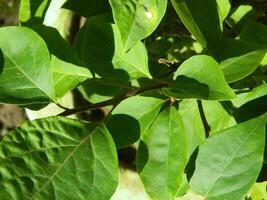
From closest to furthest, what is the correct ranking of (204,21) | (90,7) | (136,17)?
(136,17), (204,21), (90,7)

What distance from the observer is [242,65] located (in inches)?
25.6

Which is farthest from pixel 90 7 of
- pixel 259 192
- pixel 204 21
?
pixel 259 192

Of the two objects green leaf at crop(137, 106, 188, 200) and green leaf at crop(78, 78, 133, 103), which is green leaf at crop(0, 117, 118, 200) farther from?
green leaf at crop(78, 78, 133, 103)

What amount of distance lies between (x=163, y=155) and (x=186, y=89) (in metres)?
0.10

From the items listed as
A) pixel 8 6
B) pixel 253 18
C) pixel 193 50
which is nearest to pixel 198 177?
pixel 253 18

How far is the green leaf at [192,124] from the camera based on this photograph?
0.73 metres

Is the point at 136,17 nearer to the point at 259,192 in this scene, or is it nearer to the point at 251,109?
the point at 251,109

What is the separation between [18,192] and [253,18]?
509mm

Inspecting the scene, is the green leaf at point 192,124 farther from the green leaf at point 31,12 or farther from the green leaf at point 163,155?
the green leaf at point 31,12

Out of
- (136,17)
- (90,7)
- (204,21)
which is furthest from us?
(90,7)

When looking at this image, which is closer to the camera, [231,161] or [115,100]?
[231,161]

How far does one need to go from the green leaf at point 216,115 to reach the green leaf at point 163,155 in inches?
5.0

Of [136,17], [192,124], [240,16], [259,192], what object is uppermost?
[136,17]

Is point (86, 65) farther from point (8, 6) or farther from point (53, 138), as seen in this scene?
point (8, 6)
